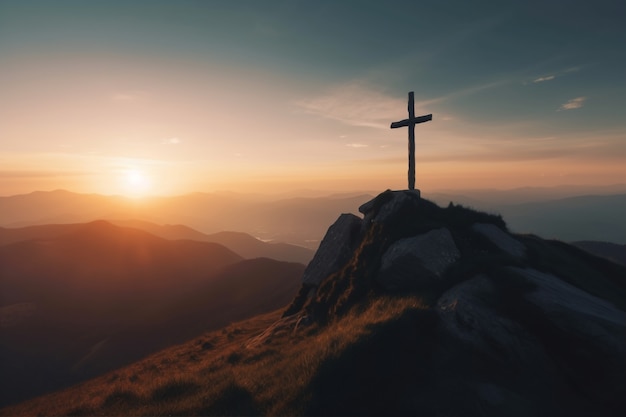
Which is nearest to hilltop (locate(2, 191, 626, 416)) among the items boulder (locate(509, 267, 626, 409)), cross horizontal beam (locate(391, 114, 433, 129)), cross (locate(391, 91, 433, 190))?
boulder (locate(509, 267, 626, 409))

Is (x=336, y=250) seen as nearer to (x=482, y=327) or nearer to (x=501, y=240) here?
(x=501, y=240)

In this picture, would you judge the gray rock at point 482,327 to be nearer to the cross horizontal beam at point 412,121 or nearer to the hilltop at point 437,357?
the hilltop at point 437,357

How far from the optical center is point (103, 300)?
8950cm

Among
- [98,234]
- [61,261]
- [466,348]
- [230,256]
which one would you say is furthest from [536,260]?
[230,256]

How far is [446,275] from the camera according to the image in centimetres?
1285

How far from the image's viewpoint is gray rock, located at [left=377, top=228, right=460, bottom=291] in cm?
1324

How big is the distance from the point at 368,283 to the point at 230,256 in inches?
6344

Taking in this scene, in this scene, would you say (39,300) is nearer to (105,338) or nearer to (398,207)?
(105,338)

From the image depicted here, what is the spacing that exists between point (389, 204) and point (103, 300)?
329 ft

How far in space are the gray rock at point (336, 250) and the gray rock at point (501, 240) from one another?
7528 millimetres

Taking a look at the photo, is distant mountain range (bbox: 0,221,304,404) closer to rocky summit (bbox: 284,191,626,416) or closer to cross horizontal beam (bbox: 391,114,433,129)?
cross horizontal beam (bbox: 391,114,433,129)

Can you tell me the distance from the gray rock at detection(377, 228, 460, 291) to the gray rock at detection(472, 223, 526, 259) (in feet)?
8.76

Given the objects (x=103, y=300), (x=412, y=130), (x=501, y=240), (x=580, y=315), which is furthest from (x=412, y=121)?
(x=103, y=300)

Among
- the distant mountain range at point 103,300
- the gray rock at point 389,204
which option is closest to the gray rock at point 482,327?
the gray rock at point 389,204
